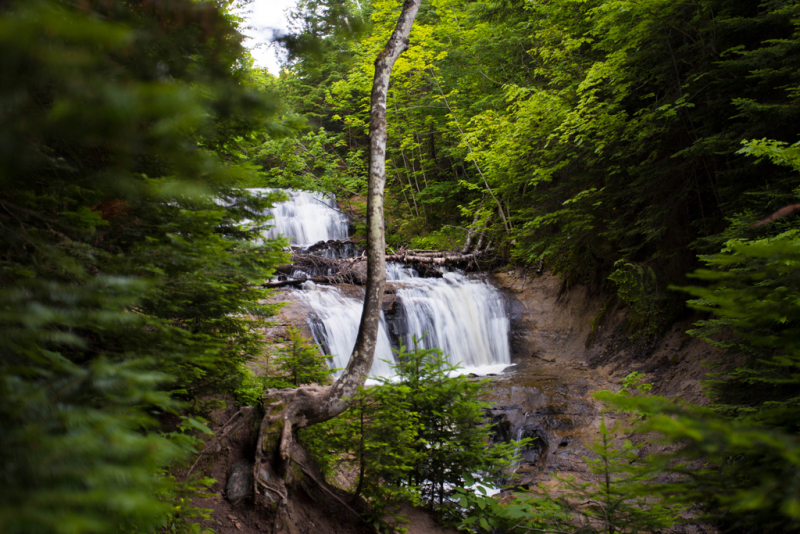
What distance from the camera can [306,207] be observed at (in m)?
18.4

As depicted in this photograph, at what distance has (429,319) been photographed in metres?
11.0

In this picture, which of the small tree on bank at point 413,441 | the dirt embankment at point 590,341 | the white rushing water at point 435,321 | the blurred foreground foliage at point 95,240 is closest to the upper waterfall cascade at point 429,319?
the white rushing water at point 435,321

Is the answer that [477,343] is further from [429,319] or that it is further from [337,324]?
[337,324]

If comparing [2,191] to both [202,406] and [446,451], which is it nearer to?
[202,406]

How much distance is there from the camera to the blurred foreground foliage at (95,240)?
0.86m

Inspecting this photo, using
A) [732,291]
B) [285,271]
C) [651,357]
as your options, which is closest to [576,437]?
[651,357]

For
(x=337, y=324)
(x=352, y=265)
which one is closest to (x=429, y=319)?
(x=337, y=324)

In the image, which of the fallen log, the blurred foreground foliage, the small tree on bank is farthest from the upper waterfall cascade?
the blurred foreground foliage

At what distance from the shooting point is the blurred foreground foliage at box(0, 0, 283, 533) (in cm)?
86

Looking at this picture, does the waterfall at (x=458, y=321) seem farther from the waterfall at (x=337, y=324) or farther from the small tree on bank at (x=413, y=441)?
the small tree on bank at (x=413, y=441)

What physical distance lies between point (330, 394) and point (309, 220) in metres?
14.4

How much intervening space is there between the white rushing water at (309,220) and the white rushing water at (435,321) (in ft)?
19.4

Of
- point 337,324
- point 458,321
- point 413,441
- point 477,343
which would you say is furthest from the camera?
point 458,321

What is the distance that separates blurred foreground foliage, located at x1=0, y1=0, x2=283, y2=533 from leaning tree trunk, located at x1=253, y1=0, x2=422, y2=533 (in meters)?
1.18
